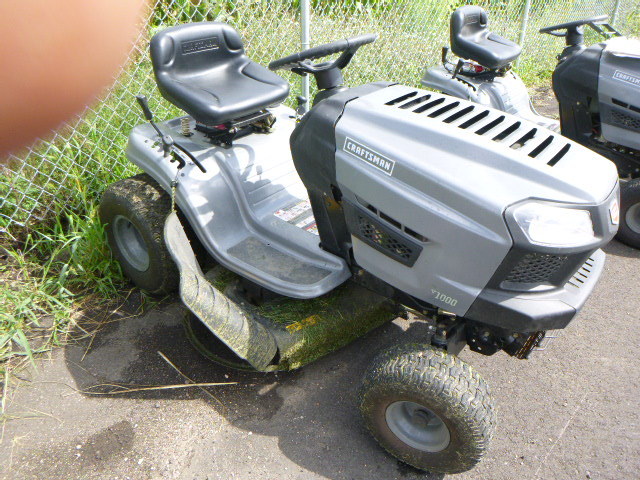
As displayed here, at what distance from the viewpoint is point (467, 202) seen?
1654 millimetres

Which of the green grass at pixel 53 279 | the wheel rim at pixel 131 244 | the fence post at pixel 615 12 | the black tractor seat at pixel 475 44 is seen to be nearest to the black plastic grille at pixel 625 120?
the black tractor seat at pixel 475 44

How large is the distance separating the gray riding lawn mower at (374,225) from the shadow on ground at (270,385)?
0.32ft

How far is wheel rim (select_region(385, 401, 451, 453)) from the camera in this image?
6.36ft

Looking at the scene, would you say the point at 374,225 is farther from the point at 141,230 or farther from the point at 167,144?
the point at 141,230

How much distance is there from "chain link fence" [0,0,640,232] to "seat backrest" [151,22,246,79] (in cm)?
22

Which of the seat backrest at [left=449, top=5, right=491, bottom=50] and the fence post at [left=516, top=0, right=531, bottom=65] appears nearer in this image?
the seat backrest at [left=449, top=5, right=491, bottom=50]

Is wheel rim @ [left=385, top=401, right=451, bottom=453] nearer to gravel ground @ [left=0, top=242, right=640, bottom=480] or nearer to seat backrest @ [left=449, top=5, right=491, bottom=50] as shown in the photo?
gravel ground @ [left=0, top=242, right=640, bottom=480]

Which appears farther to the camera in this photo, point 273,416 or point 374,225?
point 273,416

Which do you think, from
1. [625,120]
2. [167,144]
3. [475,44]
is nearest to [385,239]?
[167,144]

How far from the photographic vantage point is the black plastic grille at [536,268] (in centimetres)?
163

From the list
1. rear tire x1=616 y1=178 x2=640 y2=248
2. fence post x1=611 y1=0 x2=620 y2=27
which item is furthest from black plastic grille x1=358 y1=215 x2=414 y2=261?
fence post x1=611 y1=0 x2=620 y2=27

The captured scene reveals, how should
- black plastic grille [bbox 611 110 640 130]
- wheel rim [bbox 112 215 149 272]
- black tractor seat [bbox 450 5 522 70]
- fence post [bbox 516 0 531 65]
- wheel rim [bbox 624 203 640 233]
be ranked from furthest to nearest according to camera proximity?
fence post [bbox 516 0 531 65]
black tractor seat [bbox 450 5 522 70]
wheel rim [bbox 624 203 640 233]
black plastic grille [bbox 611 110 640 130]
wheel rim [bbox 112 215 149 272]

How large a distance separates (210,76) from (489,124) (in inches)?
58.4

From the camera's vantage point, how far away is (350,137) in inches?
74.8
